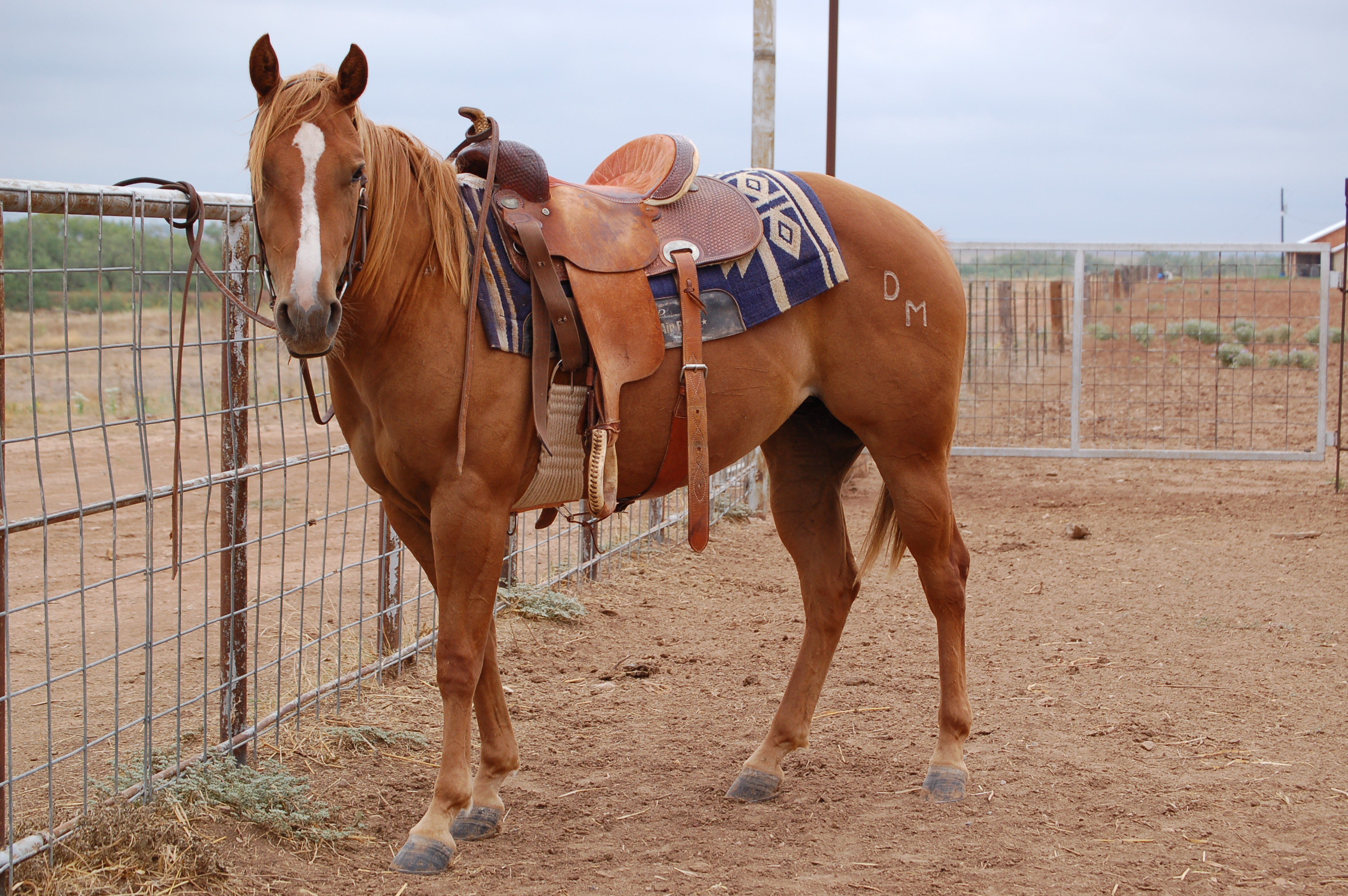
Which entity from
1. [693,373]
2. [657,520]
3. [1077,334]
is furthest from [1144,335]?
[693,373]

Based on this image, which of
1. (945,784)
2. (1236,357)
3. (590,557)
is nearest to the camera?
(945,784)

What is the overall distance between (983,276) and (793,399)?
701cm

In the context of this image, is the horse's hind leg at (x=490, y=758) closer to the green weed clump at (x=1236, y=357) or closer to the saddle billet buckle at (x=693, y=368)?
the saddle billet buckle at (x=693, y=368)

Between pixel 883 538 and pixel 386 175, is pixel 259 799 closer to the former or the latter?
pixel 386 175

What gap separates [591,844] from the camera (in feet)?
9.49

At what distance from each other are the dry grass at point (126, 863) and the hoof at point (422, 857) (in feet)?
1.32

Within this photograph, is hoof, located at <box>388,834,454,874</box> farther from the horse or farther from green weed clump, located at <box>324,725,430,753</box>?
Result: green weed clump, located at <box>324,725,430,753</box>

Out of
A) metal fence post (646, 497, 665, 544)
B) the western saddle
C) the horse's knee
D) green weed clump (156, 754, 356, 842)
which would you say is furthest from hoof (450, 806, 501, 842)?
metal fence post (646, 497, 665, 544)

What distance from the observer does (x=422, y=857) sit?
2.70 m

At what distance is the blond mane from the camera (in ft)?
7.44

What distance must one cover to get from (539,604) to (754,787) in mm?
2085

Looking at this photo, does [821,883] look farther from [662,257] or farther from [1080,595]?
[1080,595]

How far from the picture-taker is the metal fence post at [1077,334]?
333 inches

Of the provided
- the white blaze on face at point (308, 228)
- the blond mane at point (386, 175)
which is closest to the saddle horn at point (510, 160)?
the blond mane at point (386, 175)
